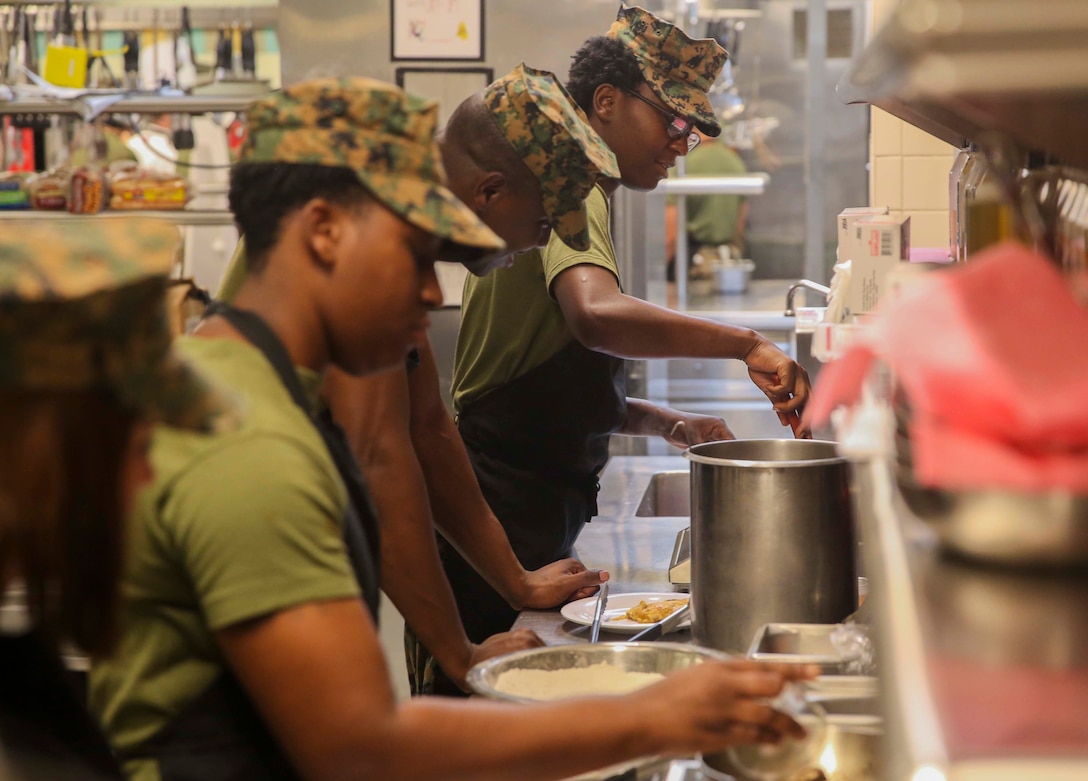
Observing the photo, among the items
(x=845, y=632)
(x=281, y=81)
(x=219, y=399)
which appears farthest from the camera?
(x=281, y=81)

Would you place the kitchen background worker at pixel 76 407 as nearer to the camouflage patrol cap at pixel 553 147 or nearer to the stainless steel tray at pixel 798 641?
the stainless steel tray at pixel 798 641

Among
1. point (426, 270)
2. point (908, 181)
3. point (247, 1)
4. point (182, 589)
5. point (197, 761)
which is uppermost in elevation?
point (247, 1)

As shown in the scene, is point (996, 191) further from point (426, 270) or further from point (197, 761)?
point (197, 761)

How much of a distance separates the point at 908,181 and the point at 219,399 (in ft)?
10.3

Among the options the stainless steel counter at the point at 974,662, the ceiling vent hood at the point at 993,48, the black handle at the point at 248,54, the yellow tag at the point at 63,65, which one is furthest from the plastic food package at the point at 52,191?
the ceiling vent hood at the point at 993,48

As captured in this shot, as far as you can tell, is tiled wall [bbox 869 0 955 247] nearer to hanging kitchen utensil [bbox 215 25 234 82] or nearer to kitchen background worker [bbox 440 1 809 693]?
kitchen background worker [bbox 440 1 809 693]

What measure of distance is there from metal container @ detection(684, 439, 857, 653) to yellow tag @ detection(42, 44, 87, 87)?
3965 millimetres

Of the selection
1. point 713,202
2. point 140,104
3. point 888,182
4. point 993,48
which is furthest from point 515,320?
point 713,202

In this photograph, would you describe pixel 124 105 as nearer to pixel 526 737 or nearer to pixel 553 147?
pixel 553 147

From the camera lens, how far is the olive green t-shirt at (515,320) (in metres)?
2.75

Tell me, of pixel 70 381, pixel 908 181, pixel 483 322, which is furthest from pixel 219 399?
pixel 908 181

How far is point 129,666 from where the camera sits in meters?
1.24

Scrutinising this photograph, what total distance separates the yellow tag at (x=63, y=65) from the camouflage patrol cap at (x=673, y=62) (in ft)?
9.36

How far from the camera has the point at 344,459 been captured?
4.78 ft
